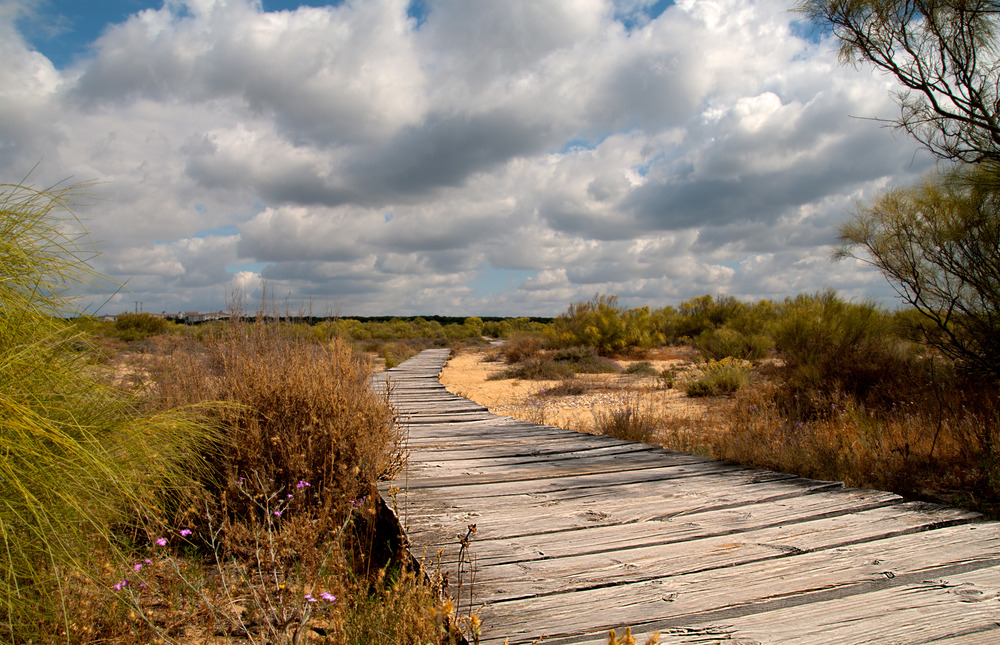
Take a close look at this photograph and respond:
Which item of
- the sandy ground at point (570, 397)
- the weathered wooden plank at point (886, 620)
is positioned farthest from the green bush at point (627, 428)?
the weathered wooden plank at point (886, 620)

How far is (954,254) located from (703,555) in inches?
247

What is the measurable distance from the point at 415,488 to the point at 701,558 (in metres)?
1.92

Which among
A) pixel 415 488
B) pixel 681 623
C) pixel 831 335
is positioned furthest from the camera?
pixel 831 335

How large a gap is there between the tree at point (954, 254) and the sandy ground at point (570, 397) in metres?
3.10

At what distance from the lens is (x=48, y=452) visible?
1731mm

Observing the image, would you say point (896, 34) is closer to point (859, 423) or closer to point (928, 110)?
point (928, 110)

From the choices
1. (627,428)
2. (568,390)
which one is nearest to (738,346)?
(568,390)

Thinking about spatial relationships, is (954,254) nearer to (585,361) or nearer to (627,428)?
(627,428)

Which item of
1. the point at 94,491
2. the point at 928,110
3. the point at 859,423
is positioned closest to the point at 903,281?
the point at 928,110

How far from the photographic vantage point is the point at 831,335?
29.8 feet

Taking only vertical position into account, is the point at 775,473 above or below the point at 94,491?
below

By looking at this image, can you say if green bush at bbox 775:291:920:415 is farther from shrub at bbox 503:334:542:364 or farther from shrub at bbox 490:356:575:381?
shrub at bbox 503:334:542:364

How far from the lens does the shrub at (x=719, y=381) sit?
9695 mm

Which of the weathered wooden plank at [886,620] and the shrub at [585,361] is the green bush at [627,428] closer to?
the weathered wooden plank at [886,620]
